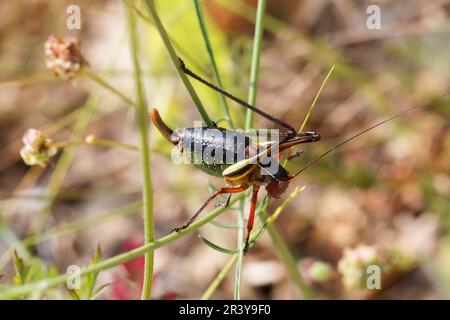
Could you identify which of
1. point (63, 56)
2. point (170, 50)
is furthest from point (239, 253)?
point (63, 56)

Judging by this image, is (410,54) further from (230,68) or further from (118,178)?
(118,178)

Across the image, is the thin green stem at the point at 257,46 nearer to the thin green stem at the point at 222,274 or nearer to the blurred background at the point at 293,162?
the thin green stem at the point at 222,274

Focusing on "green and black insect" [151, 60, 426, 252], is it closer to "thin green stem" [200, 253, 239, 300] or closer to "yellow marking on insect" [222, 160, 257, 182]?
"yellow marking on insect" [222, 160, 257, 182]

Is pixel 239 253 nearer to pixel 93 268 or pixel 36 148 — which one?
pixel 93 268

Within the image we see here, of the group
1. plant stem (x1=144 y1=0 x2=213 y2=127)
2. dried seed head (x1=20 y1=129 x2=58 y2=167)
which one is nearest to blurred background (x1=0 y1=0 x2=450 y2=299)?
dried seed head (x1=20 y1=129 x2=58 y2=167)

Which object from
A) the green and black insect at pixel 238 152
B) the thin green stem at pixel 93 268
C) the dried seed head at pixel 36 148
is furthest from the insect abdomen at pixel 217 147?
the dried seed head at pixel 36 148
